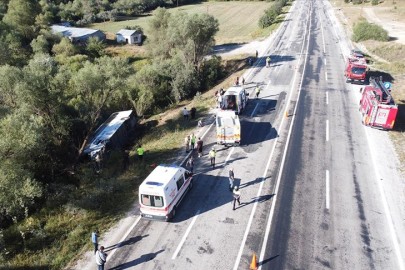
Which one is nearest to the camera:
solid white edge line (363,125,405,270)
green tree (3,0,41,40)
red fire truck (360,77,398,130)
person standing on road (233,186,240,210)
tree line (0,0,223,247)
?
solid white edge line (363,125,405,270)

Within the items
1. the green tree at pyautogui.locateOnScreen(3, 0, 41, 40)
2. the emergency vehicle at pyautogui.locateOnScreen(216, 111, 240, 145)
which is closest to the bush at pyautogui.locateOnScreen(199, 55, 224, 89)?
the emergency vehicle at pyautogui.locateOnScreen(216, 111, 240, 145)

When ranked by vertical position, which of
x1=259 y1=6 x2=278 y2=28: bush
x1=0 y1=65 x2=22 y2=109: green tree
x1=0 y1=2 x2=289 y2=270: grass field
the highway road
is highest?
x1=259 y1=6 x2=278 y2=28: bush

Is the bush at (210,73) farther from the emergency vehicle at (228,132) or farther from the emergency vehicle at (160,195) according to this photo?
the emergency vehicle at (160,195)

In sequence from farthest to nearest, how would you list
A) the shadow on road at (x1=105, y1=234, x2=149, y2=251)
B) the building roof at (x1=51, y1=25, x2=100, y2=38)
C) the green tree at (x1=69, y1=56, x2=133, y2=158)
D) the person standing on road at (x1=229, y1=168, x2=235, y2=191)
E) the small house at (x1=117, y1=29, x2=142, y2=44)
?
the small house at (x1=117, y1=29, x2=142, y2=44), the building roof at (x1=51, y1=25, x2=100, y2=38), the green tree at (x1=69, y1=56, x2=133, y2=158), the person standing on road at (x1=229, y1=168, x2=235, y2=191), the shadow on road at (x1=105, y1=234, x2=149, y2=251)

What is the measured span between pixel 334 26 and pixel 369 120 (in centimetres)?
5448

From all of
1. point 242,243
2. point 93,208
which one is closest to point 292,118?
point 242,243

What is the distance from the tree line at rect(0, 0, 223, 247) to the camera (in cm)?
1650

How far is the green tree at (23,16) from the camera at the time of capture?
66.5 meters

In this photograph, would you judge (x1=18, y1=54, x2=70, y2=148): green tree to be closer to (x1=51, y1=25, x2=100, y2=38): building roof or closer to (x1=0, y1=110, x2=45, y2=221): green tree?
(x1=0, y1=110, x2=45, y2=221): green tree

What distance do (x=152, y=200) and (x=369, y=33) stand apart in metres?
56.0

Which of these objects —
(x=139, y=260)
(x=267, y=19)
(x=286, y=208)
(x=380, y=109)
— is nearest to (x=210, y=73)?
(x=380, y=109)

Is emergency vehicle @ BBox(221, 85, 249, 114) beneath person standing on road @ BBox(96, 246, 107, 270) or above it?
above

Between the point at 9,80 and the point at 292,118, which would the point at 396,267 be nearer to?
the point at 292,118

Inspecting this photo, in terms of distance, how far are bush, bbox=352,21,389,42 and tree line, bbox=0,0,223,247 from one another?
2873cm
